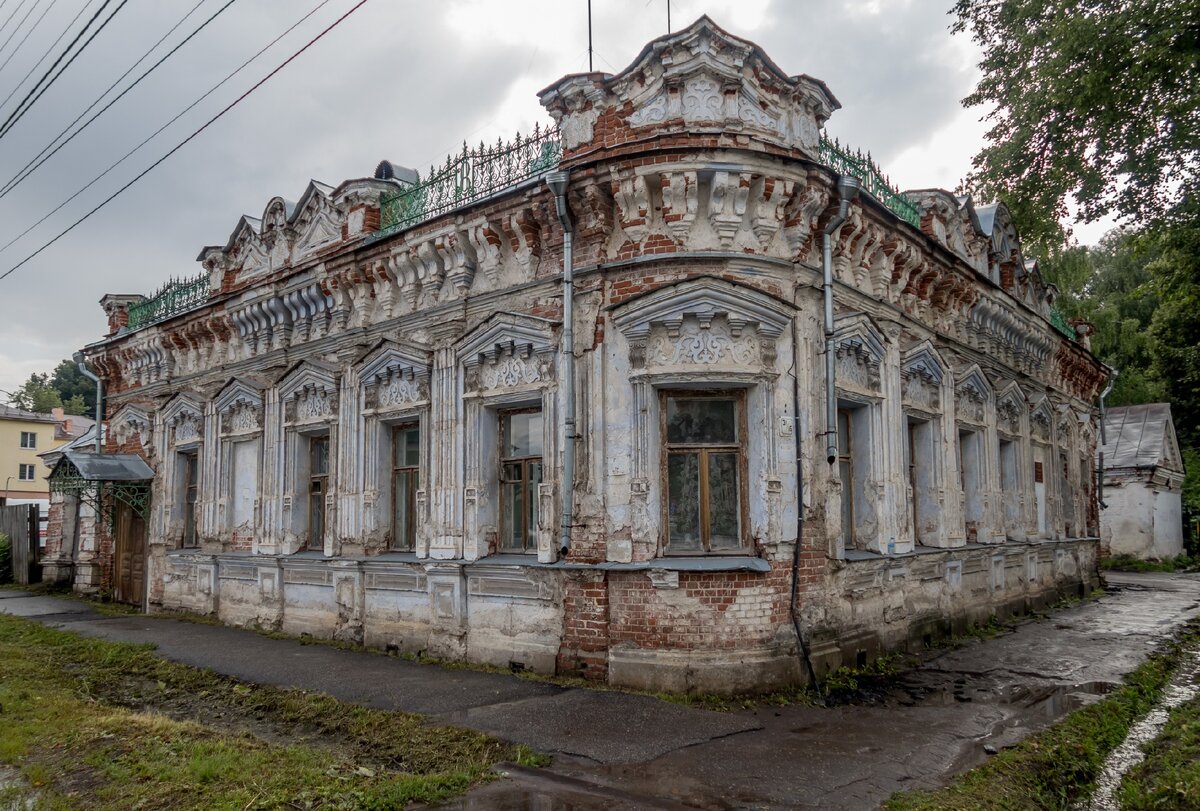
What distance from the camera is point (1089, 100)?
35.7 feet

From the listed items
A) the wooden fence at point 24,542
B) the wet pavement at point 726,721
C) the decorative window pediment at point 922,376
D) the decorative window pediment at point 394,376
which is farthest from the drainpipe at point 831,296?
the wooden fence at point 24,542

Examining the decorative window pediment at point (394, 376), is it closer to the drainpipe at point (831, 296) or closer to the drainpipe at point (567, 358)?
the drainpipe at point (567, 358)

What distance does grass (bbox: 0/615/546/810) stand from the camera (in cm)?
525

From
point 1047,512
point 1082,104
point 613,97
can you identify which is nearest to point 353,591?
point 613,97

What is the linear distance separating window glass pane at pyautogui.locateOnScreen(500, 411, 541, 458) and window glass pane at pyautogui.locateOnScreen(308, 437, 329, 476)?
11.9 feet

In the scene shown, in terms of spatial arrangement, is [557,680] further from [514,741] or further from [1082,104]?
[1082,104]

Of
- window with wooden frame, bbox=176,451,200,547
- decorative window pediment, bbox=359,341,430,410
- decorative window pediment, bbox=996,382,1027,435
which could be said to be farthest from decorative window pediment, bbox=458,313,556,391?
decorative window pediment, bbox=996,382,1027,435

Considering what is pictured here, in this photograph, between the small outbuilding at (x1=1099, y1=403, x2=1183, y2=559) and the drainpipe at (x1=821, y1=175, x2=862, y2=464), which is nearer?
the drainpipe at (x1=821, y1=175, x2=862, y2=464)

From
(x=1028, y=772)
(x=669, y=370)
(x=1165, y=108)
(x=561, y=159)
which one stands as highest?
(x=1165, y=108)

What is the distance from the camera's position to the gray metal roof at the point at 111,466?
48.1 ft

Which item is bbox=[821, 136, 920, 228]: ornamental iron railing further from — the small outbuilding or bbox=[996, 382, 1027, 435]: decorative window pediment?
the small outbuilding

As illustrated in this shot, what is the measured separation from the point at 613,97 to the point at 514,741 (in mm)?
6184

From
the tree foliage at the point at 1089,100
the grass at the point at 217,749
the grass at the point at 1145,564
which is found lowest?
the grass at the point at 1145,564

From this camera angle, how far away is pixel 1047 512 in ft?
51.5
